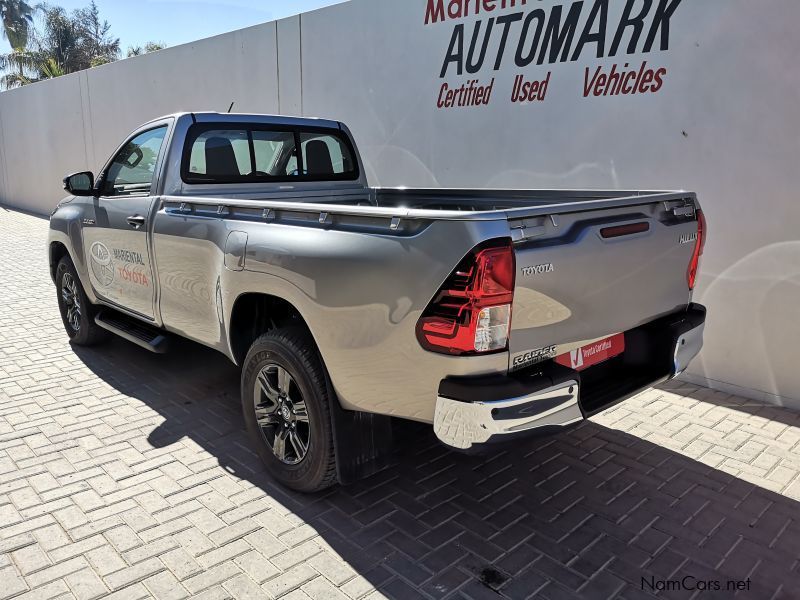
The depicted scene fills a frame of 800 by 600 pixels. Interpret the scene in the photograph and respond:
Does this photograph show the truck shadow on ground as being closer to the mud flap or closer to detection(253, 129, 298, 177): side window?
the mud flap

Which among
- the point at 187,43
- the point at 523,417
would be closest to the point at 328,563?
the point at 523,417

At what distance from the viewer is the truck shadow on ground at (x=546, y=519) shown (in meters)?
2.64

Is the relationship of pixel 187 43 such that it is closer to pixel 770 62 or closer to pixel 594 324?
pixel 770 62

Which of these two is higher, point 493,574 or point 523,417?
point 523,417

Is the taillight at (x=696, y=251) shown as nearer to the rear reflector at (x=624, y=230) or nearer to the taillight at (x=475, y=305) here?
the rear reflector at (x=624, y=230)

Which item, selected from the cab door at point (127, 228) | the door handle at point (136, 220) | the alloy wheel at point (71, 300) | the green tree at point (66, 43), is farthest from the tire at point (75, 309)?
the green tree at point (66, 43)

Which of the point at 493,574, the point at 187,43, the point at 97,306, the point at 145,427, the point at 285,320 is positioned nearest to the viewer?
the point at 493,574

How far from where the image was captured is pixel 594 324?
2734 millimetres

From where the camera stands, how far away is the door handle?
164 inches

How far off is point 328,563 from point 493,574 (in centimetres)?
71

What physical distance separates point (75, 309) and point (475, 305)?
15.4ft

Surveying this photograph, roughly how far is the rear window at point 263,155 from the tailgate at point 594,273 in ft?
8.61

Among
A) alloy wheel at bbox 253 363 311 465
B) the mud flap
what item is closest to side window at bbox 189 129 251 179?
alloy wheel at bbox 253 363 311 465

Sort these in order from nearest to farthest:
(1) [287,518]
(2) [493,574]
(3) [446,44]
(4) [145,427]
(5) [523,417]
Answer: (5) [523,417]
(2) [493,574]
(1) [287,518]
(4) [145,427]
(3) [446,44]
